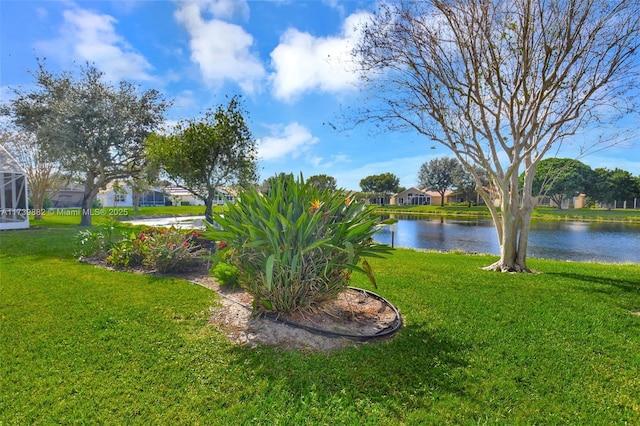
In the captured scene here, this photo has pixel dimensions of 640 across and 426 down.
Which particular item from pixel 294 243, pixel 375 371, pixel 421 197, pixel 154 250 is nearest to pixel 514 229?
pixel 294 243

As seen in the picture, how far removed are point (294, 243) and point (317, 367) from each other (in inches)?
46.9

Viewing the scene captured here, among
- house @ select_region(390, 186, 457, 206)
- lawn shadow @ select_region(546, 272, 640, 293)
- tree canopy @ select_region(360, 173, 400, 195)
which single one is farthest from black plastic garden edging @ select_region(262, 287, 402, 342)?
house @ select_region(390, 186, 457, 206)

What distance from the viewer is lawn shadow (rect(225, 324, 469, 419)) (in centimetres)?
246

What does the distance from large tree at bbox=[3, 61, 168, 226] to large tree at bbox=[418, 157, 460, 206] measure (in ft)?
A: 167

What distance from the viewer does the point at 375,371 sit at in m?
2.74

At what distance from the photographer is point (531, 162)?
8.00 m

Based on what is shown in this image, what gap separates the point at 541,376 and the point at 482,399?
693 mm

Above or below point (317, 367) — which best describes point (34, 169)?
above

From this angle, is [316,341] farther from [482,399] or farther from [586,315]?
[586,315]

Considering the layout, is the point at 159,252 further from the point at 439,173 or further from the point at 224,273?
the point at 439,173

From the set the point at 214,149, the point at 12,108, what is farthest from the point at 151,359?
the point at 12,108

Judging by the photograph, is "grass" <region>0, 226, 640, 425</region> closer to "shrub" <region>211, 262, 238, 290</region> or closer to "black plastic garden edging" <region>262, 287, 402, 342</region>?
"black plastic garden edging" <region>262, 287, 402, 342</region>

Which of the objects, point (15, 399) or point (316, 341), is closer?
point (15, 399)

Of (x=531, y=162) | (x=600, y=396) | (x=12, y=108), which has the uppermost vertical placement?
(x=12, y=108)
